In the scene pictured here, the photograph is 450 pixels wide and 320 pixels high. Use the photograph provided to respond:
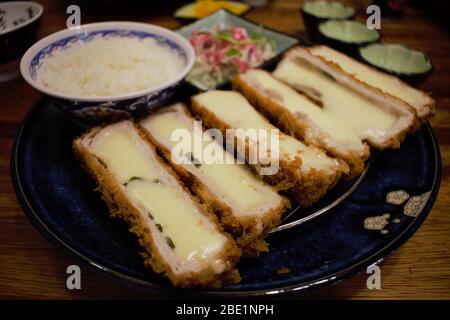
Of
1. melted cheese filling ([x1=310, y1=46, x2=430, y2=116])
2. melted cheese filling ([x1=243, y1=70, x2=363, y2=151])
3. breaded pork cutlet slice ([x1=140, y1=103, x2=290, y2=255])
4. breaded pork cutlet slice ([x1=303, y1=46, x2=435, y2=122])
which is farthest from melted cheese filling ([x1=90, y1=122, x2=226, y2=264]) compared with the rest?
melted cheese filling ([x1=310, y1=46, x2=430, y2=116])

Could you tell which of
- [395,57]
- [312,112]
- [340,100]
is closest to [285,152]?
[312,112]

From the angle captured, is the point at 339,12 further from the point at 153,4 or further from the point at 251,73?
the point at 153,4

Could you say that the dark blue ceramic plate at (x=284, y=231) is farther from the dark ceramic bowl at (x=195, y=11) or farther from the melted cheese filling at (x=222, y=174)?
the dark ceramic bowl at (x=195, y=11)

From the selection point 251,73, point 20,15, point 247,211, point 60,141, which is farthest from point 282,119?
point 20,15

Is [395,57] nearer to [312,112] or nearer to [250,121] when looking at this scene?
[312,112]

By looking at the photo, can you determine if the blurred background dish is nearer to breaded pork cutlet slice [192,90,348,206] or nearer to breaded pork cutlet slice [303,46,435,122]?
breaded pork cutlet slice [303,46,435,122]

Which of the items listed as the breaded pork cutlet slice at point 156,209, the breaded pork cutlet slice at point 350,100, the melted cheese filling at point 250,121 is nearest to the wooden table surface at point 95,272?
the breaded pork cutlet slice at point 156,209
